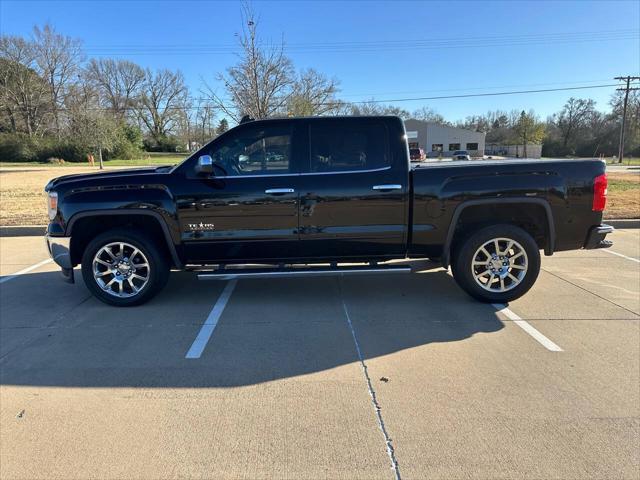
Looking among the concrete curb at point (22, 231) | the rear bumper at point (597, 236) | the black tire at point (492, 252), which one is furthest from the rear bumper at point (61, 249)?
the rear bumper at point (597, 236)

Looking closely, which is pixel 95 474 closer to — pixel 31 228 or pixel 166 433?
pixel 166 433

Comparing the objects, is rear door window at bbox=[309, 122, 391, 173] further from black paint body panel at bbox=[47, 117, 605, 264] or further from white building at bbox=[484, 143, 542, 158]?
white building at bbox=[484, 143, 542, 158]

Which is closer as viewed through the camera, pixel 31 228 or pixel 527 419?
pixel 527 419

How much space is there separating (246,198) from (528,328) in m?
3.08

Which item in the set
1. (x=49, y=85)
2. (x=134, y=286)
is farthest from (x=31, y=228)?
(x=49, y=85)

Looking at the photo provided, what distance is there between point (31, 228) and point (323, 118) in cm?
766

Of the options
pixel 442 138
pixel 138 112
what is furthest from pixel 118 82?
pixel 442 138

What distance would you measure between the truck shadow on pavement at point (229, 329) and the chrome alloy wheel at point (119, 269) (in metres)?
0.25

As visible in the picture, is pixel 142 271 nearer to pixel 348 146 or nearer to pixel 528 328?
pixel 348 146

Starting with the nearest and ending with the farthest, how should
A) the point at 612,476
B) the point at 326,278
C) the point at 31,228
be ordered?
1. the point at 612,476
2. the point at 326,278
3. the point at 31,228

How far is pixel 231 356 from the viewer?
3.62 m

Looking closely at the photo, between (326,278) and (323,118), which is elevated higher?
(323,118)

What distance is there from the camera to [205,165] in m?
4.28

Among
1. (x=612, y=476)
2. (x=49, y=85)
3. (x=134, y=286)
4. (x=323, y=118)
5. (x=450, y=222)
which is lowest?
(x=612, y=476)
